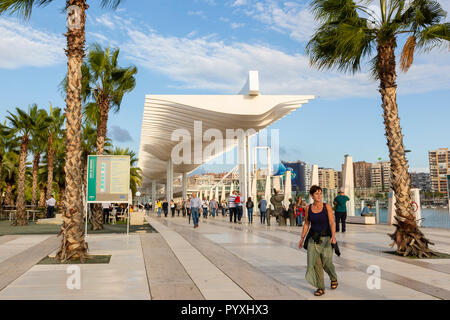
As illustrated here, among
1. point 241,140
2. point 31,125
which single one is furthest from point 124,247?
point 241,140

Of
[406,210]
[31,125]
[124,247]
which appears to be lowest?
[124,247]

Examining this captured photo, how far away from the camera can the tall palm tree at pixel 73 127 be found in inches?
330

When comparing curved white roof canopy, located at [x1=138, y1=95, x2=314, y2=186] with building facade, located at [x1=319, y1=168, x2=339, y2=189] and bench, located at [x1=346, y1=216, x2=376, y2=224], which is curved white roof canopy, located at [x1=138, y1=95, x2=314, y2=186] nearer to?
bench, located at [x1=346, y1=216, x2=376, y2=224]

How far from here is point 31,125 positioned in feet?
76.0

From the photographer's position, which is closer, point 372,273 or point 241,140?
point 372,273

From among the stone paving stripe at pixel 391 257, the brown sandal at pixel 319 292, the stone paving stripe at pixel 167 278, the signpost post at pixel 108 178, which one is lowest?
the stone paving stripe at pixel 391 257

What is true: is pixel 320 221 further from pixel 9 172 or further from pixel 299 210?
pixel 9 172

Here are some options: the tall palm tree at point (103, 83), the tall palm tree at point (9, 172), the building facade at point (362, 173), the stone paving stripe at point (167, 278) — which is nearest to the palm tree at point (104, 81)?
the tall palm tree at point (103, 83)

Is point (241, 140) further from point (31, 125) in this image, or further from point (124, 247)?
point (124, 247)

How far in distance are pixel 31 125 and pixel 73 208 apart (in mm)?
16751

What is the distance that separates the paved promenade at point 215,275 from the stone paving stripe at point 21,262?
15 millimetres

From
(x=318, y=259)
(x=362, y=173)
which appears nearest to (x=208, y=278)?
(x=318, y=259)

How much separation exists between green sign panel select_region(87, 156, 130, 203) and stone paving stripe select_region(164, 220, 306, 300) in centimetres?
374

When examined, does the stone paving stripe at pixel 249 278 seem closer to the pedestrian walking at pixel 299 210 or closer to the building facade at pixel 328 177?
the pedestrian walking at pixel 299 210
